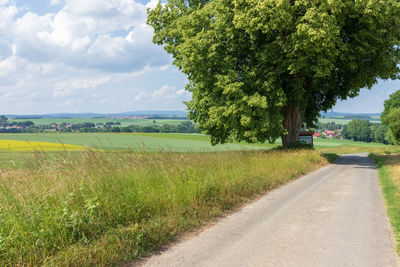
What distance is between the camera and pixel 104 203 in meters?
5.81

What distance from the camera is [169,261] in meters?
4.90

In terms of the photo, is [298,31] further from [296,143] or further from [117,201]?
[117,201]

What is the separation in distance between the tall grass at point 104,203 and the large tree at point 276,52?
11.2 meters

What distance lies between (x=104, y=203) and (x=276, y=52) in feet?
57.8

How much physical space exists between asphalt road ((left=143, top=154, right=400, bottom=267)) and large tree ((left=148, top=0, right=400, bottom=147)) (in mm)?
11206

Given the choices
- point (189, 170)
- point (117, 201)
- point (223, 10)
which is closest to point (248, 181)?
point (189, 170)

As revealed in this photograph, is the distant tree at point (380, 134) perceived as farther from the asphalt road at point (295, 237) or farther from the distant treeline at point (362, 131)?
the asphalt road at point (295, 237)

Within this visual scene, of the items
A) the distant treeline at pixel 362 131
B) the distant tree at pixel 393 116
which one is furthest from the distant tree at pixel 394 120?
the distant treeline at pixel 362 131

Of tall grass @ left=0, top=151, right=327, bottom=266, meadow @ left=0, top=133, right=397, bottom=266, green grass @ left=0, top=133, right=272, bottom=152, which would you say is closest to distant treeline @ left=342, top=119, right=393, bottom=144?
green grass @ left=0, top=133, right=272, bottom=152

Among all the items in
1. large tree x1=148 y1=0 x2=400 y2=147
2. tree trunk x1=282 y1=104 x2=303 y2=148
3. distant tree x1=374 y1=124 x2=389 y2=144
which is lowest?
distant tree x1=374 y1=124 x2=389 y2=144

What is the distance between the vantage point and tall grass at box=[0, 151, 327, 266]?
4484 mm

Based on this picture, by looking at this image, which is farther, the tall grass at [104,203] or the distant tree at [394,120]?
the distant tree at [394,120]

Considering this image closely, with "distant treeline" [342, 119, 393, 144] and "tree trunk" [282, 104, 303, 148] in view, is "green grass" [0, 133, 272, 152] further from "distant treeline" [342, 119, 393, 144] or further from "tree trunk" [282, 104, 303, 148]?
"distant treeline" [342, 119, 393, 144]

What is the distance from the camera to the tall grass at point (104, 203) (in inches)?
177
